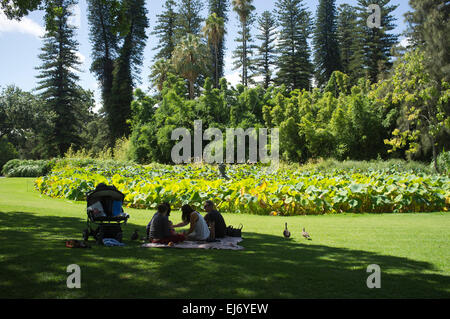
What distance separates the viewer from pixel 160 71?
36.9 metres

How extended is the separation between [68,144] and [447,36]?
3251cm

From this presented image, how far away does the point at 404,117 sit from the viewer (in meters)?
19.7

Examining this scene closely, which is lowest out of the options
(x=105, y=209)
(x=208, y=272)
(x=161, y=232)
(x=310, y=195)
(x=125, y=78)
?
(x=208, y=272)

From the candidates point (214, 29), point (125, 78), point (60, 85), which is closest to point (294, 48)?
point (214, 29)

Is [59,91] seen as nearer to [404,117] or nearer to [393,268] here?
[404,117]

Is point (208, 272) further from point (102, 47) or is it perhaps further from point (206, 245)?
point (102, 47)

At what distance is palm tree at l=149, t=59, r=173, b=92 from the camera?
36.5m

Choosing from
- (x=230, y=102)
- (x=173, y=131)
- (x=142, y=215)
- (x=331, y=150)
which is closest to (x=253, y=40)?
(x=230, y=102)

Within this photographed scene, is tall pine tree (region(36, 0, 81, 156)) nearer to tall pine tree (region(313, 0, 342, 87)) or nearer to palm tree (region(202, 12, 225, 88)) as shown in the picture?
palm tree (region(202, 12, 225, 88))

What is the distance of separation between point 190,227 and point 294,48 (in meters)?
36.6

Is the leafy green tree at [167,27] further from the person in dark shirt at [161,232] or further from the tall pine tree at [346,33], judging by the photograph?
the person in dark shirt at [161,232]

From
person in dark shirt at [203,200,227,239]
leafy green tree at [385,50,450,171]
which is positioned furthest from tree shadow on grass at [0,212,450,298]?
leafy green tree at [385,50,450,171]

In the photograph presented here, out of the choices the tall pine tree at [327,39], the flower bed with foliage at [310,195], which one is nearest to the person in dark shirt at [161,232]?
the flower bed with foliage at [310,195]

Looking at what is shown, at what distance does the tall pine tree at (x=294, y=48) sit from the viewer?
3859 centimetres
